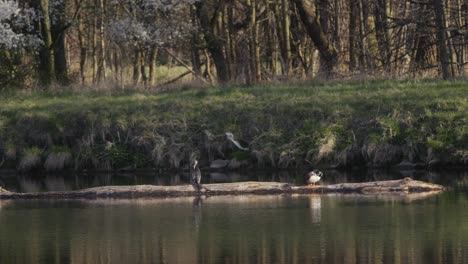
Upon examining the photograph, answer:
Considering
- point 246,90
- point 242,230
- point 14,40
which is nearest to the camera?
point 242,230

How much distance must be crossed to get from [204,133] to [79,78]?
1155 centimetres

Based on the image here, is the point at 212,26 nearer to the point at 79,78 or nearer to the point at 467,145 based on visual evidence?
the point at 79,78

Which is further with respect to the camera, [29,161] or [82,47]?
[82,47]

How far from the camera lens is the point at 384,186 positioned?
886 inches

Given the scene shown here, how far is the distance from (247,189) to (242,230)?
355cm

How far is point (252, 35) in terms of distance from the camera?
37.1 meters

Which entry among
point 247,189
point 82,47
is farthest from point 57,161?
point 82,47

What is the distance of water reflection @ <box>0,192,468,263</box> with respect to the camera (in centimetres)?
1670

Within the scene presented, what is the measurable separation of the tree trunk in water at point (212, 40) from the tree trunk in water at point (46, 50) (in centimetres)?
480

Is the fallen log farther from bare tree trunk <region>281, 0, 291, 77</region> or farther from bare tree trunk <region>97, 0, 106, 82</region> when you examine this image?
bare tree trunk <region>97, 0, 106, 82</region>

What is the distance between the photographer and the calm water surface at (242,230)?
54.8 ft

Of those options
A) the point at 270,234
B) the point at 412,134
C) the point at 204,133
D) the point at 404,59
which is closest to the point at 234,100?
the point at 204,133

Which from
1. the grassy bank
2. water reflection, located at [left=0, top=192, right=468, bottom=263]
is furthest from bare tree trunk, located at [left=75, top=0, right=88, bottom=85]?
water reflection, located at [left=0, top=192, right=468, bottom=263]

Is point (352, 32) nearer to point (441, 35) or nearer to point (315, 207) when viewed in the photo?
point (441, 35)
